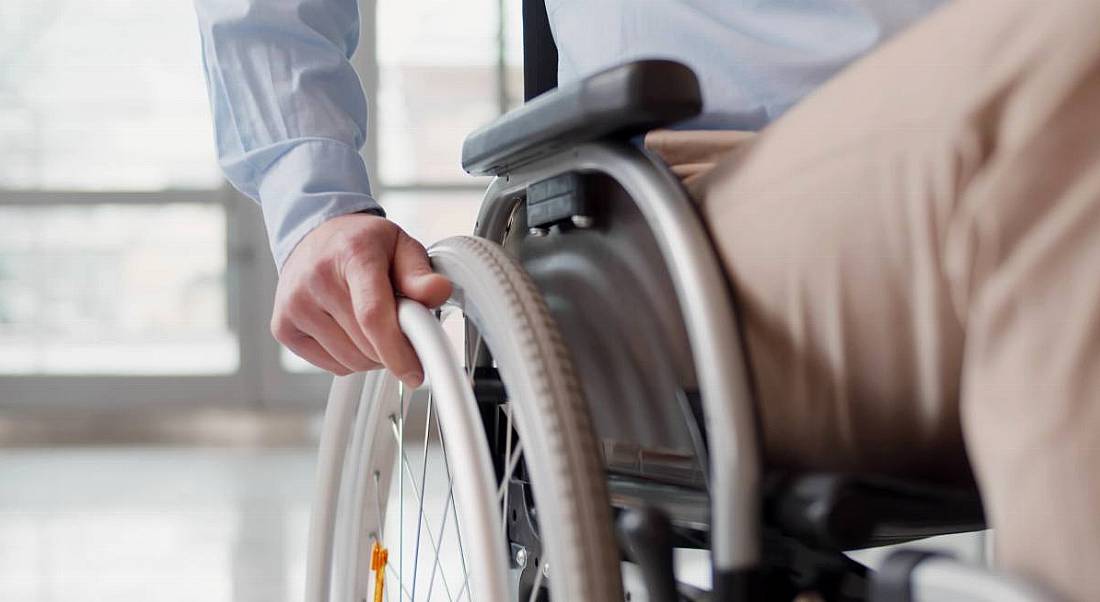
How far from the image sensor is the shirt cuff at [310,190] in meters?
0.90

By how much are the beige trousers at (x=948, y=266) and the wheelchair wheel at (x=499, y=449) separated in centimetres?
10

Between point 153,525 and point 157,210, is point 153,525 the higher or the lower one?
the lower one

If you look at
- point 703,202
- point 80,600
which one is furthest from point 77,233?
point 703,202

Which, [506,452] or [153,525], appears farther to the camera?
[153,525]

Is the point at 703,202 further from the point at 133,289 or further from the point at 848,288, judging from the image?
the point at 133,289

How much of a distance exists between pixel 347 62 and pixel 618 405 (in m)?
0.42

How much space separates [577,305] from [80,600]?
6.47ft

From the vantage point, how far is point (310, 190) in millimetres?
904

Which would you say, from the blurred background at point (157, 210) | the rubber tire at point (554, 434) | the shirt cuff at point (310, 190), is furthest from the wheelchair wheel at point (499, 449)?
the blurred background at point (157, 210)

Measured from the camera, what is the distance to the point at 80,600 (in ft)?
7.83

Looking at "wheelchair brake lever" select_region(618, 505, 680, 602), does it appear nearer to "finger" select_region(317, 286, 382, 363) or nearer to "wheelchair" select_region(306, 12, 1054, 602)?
"wheelchair" select_region(306, 12, 1054, 602)

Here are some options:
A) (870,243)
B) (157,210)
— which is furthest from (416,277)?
(157,210)

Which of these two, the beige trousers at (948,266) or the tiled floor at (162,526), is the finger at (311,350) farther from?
the tiled floor at (162,526)

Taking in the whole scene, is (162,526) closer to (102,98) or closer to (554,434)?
(102,98)
